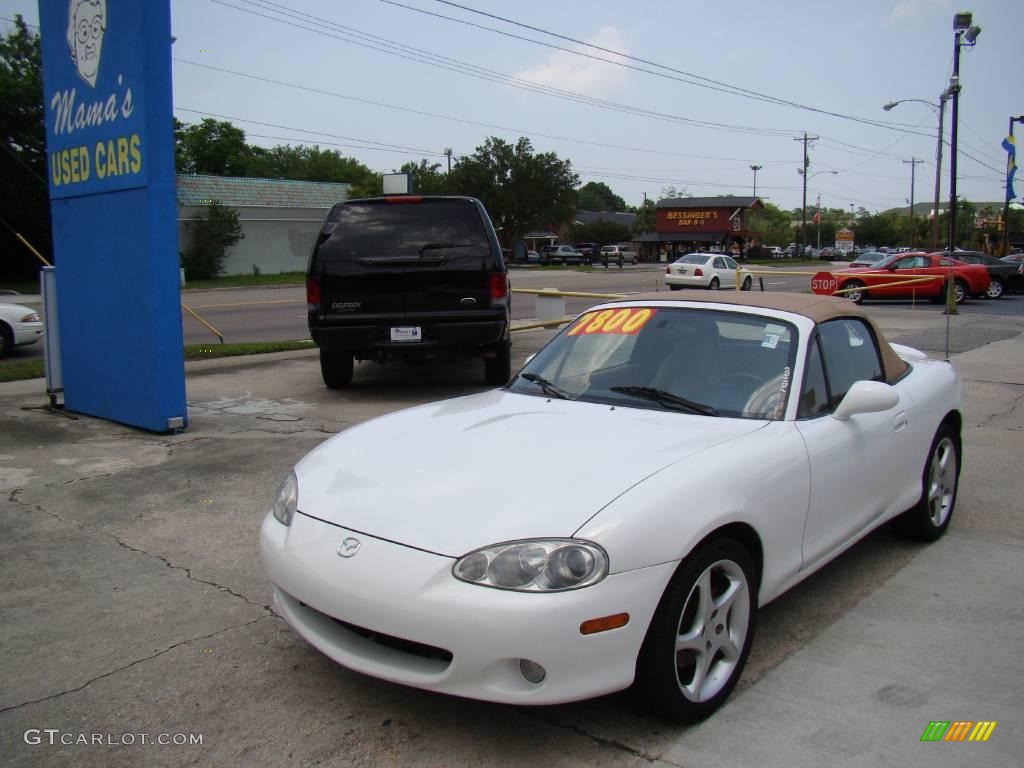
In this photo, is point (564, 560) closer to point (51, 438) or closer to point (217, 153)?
point (51, 438)

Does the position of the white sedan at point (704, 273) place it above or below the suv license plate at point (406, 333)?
above

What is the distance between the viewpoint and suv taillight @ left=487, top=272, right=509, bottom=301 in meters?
8.83

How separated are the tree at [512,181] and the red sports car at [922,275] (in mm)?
42344

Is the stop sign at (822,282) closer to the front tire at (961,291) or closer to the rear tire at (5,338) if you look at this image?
the front tire at (961,291)

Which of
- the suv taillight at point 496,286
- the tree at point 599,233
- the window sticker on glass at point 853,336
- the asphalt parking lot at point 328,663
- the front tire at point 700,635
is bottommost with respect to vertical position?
the asphalt parking lot at point 328,663

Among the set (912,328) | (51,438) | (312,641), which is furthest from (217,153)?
(312,641)

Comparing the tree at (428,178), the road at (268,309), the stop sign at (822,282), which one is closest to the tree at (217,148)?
the tree at (428,178)

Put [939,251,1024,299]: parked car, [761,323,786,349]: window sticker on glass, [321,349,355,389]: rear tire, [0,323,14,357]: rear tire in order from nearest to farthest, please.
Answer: [761,323,786,349]: window sticker on glass → [321,349,355,389]: rear tire → [0,323,14,357]: rear tire → [939,251,1024,299]: parked car

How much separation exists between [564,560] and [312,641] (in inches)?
38.3

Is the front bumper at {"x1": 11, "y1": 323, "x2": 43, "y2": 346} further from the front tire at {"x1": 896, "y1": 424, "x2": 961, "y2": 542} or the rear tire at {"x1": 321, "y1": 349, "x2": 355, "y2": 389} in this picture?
the front tire at {"x1": 896, "y1": 424, "x2": 961, "y2": 542}

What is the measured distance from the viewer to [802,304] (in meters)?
4.29

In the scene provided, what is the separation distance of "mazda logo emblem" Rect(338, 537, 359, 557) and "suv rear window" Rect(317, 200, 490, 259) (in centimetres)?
610

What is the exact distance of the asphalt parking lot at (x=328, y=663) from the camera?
2828mm

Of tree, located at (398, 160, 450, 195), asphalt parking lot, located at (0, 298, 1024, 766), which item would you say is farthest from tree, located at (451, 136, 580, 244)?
asphalt parking lot, located at (0, 298, 1024, 766)
